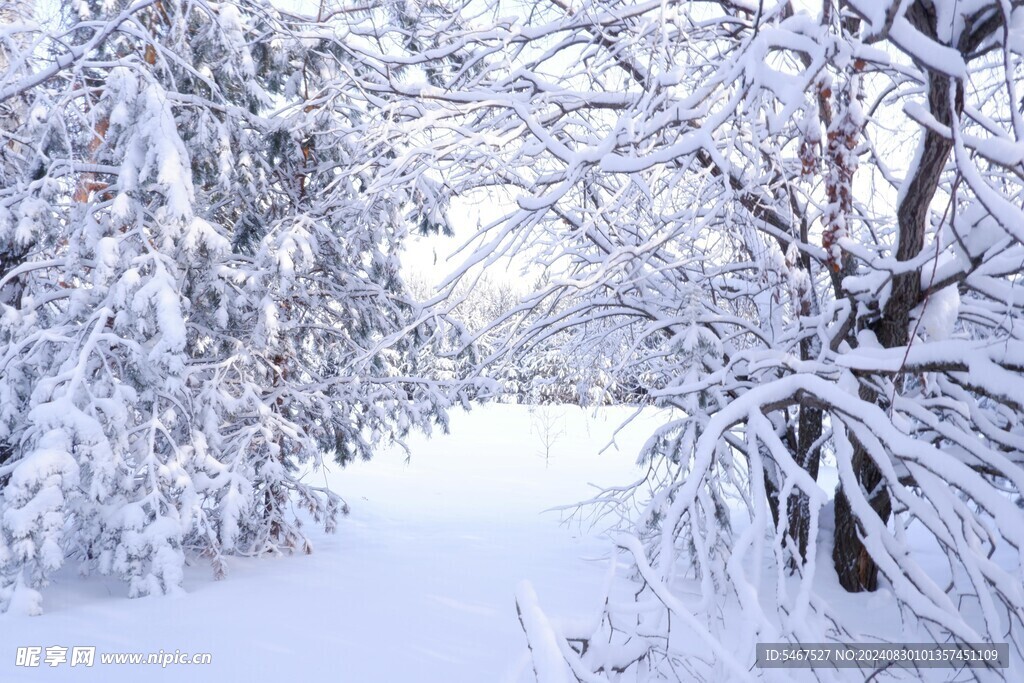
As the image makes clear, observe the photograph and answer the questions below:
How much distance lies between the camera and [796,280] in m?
4.14

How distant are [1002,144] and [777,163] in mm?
1248

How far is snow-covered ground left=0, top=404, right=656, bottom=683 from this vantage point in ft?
14.1

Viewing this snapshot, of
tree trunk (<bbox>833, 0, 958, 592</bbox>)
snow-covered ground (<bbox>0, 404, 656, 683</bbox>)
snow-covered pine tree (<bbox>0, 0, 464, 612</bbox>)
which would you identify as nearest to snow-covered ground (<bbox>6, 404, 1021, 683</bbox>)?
snow-covered ground (<bbox>0, 404, 656, 683</bbox>)

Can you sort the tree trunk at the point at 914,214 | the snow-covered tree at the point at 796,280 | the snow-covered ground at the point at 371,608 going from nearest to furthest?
the snow-covered tree at the point at 796,280 < the tree trunk at the point at 914,214 < the snow-covered ground at the point at 371,608

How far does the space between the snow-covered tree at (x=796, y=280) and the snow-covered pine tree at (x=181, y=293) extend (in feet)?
5.43

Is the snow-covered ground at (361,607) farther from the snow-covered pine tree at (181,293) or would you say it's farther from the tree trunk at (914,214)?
the tree trunk at (914,214)

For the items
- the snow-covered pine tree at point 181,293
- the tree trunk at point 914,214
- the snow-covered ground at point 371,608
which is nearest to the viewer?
the tree trunk at point 914,214

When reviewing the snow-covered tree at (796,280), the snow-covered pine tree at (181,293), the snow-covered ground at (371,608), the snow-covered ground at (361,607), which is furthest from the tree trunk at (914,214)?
the snow-covered pine tree at (181,293)

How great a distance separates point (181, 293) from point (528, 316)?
3.89 m

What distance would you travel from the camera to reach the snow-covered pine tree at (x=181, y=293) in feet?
18.0

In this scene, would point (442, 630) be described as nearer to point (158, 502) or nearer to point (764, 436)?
point (158, 502)

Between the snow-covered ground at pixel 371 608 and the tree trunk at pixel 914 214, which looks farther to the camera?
the snow-covered ground at pixel 371 608

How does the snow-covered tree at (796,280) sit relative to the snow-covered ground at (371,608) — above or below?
above

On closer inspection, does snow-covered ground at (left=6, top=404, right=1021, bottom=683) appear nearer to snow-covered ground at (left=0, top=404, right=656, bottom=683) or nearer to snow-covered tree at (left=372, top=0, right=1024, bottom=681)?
snow-covered ground at (left=0, top=404, right=656, bottom=683)
